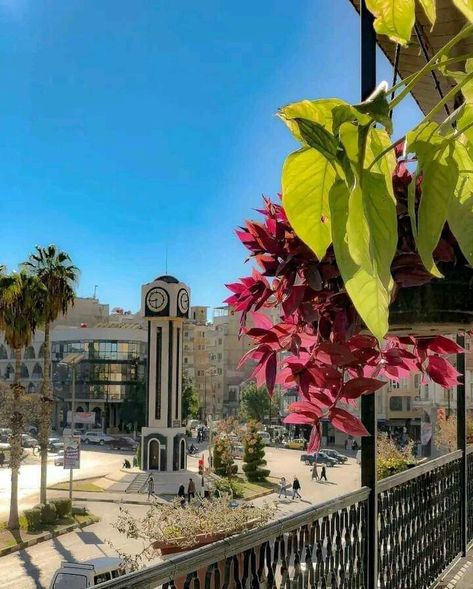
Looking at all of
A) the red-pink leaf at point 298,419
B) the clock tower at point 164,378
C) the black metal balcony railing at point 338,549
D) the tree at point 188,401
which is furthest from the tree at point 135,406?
the red-pink leaf at point 298,419

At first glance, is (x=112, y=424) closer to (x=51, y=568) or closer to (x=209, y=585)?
(x=51, y=568)

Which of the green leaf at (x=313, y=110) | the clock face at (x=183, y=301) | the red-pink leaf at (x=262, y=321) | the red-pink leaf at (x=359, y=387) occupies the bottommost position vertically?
the red-pink leaf at (x=359, y=387)

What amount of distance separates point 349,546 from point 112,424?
64.4 metres

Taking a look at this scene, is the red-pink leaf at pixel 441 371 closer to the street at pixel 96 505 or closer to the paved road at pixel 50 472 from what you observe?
the street at pixel 96 505

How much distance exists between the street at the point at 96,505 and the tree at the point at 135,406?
745 cm

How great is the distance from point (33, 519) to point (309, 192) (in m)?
25.5

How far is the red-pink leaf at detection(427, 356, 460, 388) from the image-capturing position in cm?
134

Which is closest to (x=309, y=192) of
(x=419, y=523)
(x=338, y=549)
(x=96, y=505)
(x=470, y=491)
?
(x=338, y=549)

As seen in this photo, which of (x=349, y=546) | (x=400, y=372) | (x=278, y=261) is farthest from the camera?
(x=349, y=546)

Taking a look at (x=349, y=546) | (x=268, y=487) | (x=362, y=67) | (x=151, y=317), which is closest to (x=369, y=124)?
(x=362, y=67)

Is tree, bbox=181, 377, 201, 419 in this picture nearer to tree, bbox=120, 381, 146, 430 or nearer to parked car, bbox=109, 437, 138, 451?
tree, bbox=120, 381, 146, 430

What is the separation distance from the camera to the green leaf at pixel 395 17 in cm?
51

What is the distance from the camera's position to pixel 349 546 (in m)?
1.91

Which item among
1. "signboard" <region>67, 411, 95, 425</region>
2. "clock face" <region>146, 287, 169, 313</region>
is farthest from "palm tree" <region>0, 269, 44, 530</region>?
Answer: "signboard" <region>67, 411, 95, 425</region>
